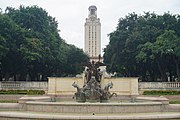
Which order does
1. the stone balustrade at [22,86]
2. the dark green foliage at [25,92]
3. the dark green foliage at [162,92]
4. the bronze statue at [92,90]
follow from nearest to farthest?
the bronze statue at [92,90], the dark green foliage at [162,92], the dark green foliage at [25,92], the stone balustrade at [22,86]

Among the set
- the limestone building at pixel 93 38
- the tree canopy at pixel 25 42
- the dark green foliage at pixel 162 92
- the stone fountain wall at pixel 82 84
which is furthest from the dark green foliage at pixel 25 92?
the limestone building at pixel 93 38

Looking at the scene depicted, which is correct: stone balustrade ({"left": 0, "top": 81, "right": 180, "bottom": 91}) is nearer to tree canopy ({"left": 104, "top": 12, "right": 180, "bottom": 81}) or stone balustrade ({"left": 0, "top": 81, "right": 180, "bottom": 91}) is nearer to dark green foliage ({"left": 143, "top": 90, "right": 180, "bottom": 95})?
dark green foliage ({"left": 143, "top": 90, "right": 180, "bottom": 95})

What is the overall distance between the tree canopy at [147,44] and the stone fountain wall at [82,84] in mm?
10870

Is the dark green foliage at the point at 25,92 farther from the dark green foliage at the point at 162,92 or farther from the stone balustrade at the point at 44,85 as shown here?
the dark green foliage at the point at 162,92

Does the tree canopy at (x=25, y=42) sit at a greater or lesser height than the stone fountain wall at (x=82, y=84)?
greater

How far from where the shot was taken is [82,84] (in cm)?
3434

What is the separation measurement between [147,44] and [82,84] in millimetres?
14973

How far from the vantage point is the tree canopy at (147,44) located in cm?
4312

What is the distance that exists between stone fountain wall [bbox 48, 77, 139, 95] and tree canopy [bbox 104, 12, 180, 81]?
10870mm

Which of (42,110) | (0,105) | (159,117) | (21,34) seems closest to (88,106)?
(42,110)

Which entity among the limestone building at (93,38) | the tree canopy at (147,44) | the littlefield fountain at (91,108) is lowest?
the littlefield fountain at (91,108)

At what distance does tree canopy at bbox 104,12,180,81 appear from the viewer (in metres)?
43.1

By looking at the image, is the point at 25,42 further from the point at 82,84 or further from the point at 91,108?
the point at 91,108

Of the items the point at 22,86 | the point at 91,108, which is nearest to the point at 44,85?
the point at 22,86
